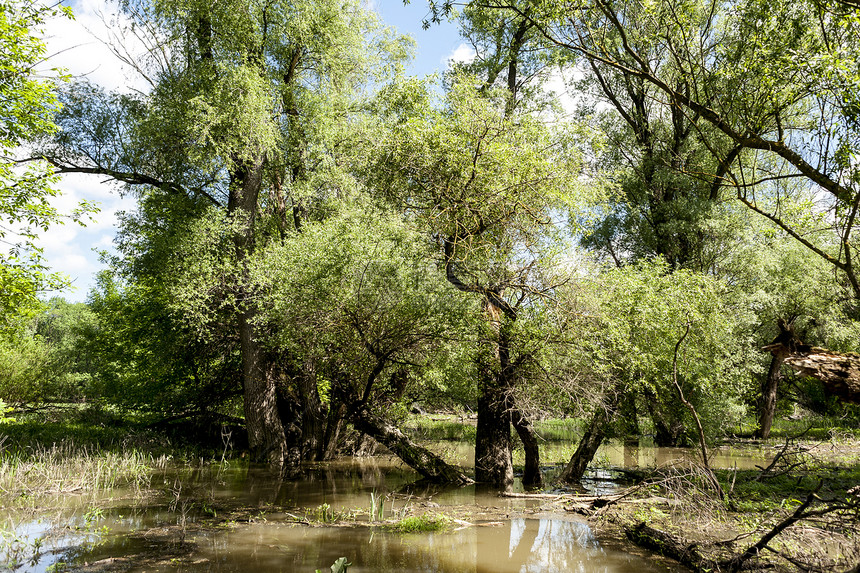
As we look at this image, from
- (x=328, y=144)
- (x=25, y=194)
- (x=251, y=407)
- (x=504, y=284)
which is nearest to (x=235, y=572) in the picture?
(x=504, y=284)

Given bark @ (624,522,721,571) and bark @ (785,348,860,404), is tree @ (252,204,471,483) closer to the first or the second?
bark @ (624,522,721,571)

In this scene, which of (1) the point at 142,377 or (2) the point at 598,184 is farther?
(1) the point at 142,377

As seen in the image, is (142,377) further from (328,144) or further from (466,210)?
(466,210)

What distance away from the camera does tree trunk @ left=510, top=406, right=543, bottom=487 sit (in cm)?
1236

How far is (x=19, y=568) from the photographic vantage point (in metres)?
6.39

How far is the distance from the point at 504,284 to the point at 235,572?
7.36 m

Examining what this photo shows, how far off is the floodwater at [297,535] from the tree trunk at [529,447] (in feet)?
4.86

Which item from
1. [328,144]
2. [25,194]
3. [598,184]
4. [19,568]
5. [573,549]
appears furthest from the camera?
[328,144]

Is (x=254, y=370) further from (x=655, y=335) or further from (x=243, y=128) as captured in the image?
(x=655, y=335)

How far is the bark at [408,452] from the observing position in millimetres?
12867

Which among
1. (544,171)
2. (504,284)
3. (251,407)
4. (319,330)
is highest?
(544,171)

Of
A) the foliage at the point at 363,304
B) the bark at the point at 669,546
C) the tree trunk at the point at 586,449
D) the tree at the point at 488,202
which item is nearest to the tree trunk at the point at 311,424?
the foliage at the point at 363,304

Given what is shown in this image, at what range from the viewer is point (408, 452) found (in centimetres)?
1284

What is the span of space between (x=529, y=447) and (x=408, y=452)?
9.33 ft
